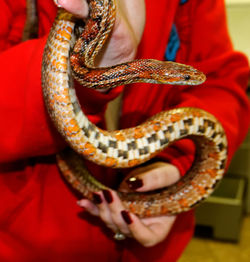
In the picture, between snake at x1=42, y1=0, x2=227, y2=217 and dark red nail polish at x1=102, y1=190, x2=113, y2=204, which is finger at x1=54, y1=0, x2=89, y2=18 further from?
dark red nail polish at x1=102, y1=190, x2=113, y2=204

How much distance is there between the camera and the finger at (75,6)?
0.98ft

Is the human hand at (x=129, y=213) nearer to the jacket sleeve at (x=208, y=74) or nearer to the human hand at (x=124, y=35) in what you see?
the jacket sleeve at (x=208, y=74)

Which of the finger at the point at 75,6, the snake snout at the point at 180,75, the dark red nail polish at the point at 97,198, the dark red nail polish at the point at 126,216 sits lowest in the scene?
the dark red nail polish at the point at 126,216

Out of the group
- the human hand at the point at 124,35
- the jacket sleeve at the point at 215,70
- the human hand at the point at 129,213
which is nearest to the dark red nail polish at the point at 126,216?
the human hand at the point at 129,213

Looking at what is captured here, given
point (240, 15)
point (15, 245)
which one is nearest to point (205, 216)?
point (240, 15)

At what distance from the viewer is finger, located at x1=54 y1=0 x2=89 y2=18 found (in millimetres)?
298

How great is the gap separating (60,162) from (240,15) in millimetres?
1202

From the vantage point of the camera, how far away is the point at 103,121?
458mm

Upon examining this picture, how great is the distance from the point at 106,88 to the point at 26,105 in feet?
0.35

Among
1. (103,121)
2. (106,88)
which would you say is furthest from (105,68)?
(103,121)

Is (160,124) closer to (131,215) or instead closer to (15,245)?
(131,215)

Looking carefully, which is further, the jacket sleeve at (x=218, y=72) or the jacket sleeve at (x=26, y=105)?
the jacket sleeve at (x=218, y=72)

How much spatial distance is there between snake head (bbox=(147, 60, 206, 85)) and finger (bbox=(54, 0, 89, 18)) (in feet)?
0.23

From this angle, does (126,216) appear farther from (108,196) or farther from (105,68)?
(105,68)
